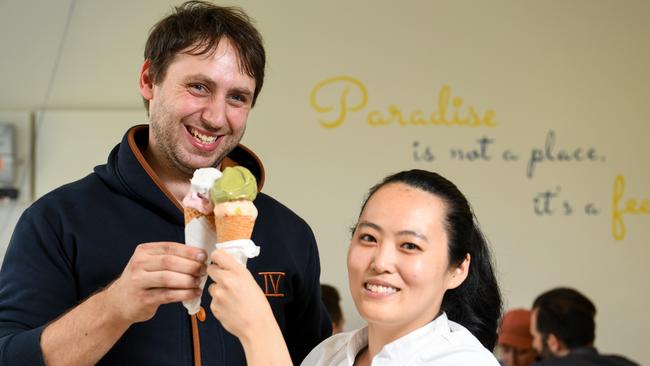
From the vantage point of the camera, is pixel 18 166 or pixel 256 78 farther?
pixel 18 166

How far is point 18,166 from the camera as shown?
320cm

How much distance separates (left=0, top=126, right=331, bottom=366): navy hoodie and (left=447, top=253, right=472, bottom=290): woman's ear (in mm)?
311

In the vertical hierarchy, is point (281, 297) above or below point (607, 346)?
above

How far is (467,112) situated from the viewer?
313 cm

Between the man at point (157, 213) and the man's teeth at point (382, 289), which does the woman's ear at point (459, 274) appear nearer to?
the man's teeth at point (382, 289)

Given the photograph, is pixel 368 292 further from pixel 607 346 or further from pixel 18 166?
pixel 18 166

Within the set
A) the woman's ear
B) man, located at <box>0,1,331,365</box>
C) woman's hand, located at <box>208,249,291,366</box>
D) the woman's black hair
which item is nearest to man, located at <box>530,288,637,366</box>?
the woman's black hair

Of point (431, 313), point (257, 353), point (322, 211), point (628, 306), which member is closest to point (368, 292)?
point (431, 313)

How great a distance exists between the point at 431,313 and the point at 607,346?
2.06 m

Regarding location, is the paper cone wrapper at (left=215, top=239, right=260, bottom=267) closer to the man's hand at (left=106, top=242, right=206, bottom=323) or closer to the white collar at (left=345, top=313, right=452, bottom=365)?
the man's hand at (left=106, top=242, right=206, bottom=323)

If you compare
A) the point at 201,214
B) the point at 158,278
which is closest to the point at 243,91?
the point at 201,214

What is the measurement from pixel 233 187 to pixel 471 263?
547 mm

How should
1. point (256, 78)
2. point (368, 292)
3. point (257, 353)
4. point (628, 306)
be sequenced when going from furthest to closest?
point (628, 306)
point (256, 78)
point (368, 292)
point (257, 353)

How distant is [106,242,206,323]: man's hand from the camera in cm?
102
